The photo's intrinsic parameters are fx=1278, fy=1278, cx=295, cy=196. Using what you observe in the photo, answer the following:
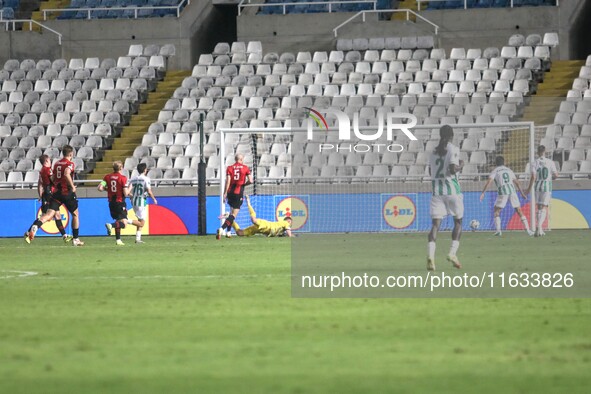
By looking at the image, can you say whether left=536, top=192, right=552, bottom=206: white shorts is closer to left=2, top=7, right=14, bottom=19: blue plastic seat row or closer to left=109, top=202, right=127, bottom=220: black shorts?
left=109, top=202, right=127, bottom=220: black shorts

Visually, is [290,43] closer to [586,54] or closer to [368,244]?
[586,54]

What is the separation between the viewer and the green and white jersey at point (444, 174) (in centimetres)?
1595

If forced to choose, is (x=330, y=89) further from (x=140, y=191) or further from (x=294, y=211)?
(x=140, y=191)

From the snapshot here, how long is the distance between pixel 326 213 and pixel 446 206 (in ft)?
47.9

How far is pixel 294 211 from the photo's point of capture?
31.3 m

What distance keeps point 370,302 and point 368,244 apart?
1191cm

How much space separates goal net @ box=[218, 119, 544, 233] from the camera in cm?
2905

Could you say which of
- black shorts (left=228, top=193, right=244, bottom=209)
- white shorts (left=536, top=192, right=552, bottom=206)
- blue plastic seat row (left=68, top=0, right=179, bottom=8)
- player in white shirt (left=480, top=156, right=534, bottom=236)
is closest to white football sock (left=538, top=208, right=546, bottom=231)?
white shorts (left=536, top=192, right=552, bottom=206)

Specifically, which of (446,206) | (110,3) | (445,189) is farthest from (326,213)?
(110,3)

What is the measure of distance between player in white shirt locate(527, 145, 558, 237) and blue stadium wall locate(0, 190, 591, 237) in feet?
3.32

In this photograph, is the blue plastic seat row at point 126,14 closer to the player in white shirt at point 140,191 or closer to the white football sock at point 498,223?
the player in white shirt at point 140,191

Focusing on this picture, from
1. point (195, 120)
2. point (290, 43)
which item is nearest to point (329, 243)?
point (195, 120)

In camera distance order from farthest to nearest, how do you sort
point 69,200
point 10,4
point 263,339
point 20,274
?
1. point 10,4
2. point 69,200
3. point 20,274
4. point 263,339

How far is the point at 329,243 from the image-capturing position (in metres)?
24.7
